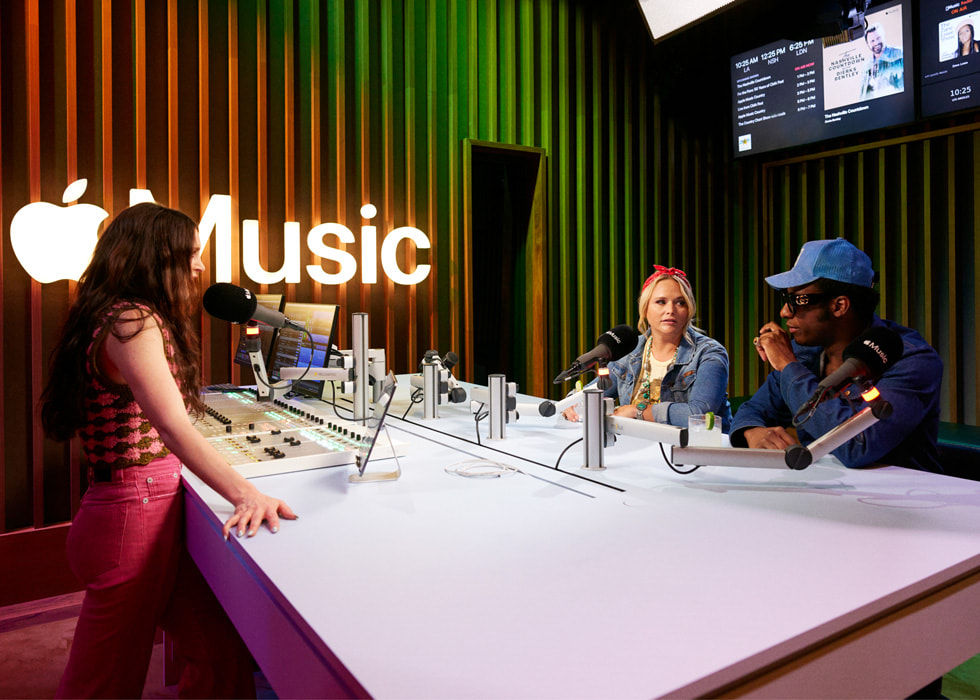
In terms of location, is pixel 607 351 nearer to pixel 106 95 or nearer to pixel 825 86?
pixel 106 95

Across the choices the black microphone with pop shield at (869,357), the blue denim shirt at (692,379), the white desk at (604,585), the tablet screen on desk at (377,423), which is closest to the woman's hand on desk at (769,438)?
the white desk at (604,585)

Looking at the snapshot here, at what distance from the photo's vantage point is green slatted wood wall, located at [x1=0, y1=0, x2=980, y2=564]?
3170 millimetres

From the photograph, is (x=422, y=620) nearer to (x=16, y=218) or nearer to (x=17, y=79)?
(x=16, y=218)

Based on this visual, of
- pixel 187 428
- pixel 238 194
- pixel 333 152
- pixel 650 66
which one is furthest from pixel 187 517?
pixel 650 66

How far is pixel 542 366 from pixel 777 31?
129 inches

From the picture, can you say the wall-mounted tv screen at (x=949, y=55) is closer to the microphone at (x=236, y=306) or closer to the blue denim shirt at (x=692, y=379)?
the blue denim shirt at (x=692, y=379)

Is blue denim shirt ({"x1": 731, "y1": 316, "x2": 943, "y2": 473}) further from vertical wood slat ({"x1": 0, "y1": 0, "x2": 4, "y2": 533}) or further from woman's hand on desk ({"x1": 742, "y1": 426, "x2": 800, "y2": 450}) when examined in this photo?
vertical wood slat ({"x1": 0, "y1": 0, "x2": 4, "y2": 533})

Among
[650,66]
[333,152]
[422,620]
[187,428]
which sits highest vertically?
[650,66]

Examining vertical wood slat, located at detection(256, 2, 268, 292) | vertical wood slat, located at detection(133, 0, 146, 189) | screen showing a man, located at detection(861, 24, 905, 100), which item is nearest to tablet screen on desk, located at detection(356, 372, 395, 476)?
vertical wood slat, located at detection(256, 2, 268, 292)

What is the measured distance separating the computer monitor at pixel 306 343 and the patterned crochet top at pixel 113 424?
1032 mm

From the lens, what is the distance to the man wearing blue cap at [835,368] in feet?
5.45

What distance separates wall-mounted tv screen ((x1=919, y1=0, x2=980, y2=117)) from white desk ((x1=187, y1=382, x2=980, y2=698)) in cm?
342

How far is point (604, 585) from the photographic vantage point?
98 centimetres

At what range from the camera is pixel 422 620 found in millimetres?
878
